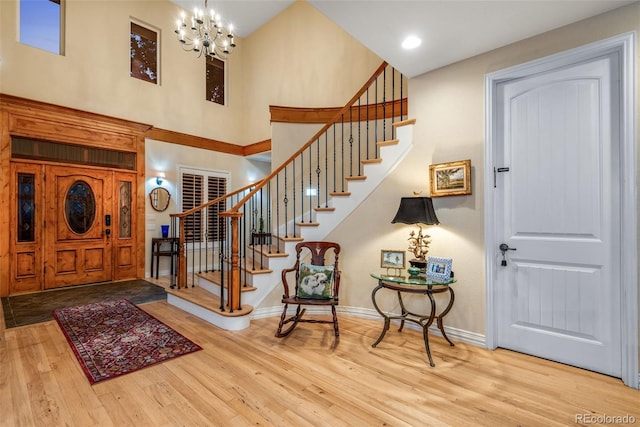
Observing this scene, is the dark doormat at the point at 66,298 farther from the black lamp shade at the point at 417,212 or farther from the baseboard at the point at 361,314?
the black lamp shade at the point at 417,212

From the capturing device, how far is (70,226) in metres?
5.23

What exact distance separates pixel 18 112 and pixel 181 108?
271 centimetres

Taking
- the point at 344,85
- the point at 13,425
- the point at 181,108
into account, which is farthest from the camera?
the point at 181,108

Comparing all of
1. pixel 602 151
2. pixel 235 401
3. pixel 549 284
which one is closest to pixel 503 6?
pixel 602 151

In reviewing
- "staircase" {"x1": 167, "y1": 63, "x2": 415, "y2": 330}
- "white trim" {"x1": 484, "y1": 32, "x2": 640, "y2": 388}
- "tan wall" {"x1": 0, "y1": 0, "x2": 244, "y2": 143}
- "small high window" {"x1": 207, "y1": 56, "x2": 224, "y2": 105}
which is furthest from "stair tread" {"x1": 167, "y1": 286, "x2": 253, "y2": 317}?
"small high window" {"x1": 207, "y1": 56, "x2": 224, "y2": 105}

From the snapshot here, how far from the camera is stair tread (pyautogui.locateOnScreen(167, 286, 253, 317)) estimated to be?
131 inches

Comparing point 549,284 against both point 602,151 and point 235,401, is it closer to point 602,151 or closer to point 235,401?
point 602,151

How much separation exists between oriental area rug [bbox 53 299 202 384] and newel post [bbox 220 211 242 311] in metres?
0.59

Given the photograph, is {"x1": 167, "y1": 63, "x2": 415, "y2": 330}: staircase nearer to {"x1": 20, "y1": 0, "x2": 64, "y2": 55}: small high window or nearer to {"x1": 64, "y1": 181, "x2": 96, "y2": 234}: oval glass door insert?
{"x1": 64, "y1": 181, "x2": 96, "y2": 234}: oval glass door insert

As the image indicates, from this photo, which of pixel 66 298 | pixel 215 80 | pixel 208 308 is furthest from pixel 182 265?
pixel 215 80

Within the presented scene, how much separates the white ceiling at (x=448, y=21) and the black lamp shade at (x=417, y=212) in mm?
1421

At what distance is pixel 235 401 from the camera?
2002 millimetres

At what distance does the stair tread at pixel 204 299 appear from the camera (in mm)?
3317

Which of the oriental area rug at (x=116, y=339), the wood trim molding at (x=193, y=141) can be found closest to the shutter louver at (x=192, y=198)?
the wood trim molding at (x=193, y=141)
